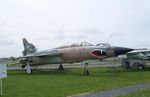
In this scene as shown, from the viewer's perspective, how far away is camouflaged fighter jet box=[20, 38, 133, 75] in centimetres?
2715

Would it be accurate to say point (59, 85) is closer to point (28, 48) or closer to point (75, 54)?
point (75, 54)

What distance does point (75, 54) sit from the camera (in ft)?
98.2

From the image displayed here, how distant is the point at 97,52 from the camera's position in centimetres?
2758

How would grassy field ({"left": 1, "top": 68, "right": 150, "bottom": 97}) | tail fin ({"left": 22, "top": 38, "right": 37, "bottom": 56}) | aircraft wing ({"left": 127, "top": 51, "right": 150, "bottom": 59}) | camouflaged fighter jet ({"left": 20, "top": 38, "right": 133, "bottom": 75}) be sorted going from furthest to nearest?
tail fin ({"left": 22, "top": 38, "right": 37, "bottom": 56}), aircraft wing ({"left": 127, "top": 51, "right": 150, "bottom": 59}), camouflaged fighter jet ({"left": 20, "top": 38, "right": 133, "bottom": 75}), grassy field ({"left": 1, "top": 68, "right": 150, "bottom": 97})

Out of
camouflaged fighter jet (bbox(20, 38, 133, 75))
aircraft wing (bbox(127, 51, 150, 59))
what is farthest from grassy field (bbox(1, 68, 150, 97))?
aircraft wing (bbox(127, 51, 150, 59))

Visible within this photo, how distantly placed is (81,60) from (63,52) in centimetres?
242

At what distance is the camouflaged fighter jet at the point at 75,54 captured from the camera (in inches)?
1069

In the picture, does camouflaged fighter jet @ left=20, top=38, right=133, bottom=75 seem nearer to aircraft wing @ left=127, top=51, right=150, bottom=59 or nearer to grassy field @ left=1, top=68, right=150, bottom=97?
grassy field @ left=1, top=68, right=150, bottom=97

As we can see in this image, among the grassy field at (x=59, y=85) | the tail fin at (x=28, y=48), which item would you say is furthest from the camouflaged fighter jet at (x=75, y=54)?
the tail fin at (x=28, y=48)

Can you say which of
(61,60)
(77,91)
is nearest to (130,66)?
(61,60)

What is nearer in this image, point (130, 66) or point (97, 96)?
point (97, 96)

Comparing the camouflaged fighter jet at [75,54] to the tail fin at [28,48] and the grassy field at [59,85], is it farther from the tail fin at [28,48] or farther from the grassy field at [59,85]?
the tail fin at [28,48]

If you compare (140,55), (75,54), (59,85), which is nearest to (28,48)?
(75,54)

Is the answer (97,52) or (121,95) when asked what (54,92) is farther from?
(97,52)
